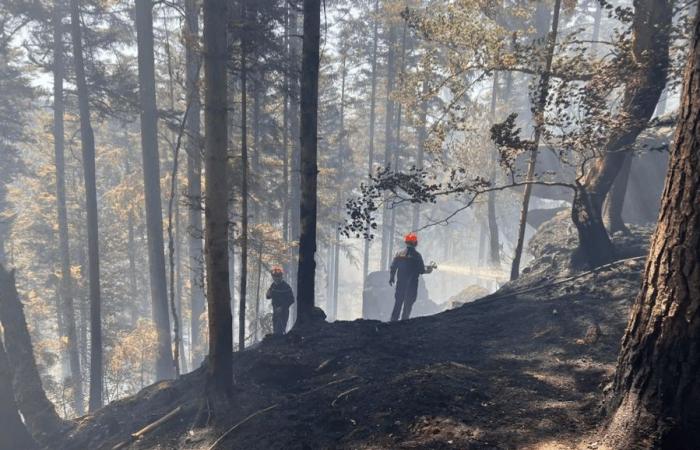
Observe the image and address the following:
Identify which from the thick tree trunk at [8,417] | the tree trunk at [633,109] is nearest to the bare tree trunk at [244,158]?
the thick tree trunk at [8,417]

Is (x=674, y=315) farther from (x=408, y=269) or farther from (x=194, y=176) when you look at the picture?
(x=194, y=176)

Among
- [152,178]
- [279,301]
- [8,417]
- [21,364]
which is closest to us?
[8,417]

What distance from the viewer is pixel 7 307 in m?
10.1

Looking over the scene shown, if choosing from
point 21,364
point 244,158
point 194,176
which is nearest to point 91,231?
point 194,176

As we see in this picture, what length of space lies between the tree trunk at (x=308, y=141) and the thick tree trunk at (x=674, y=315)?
6.42m

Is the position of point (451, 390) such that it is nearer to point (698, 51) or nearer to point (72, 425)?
point (698, 51)

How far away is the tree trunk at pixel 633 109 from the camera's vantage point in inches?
298

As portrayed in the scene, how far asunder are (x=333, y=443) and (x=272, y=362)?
3344 millimetres

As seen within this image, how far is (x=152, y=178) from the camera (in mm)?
18953

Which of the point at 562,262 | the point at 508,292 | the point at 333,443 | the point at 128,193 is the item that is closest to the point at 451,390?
the point at 333,443

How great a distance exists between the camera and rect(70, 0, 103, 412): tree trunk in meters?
15.3

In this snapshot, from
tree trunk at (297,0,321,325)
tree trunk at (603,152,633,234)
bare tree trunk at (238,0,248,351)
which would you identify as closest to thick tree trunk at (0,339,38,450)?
bare tree trunk at (238,0,248,351)

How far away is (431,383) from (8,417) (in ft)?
30.9

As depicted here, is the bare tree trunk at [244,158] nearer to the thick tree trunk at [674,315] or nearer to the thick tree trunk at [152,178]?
the thick tree trunk at [674,315]
